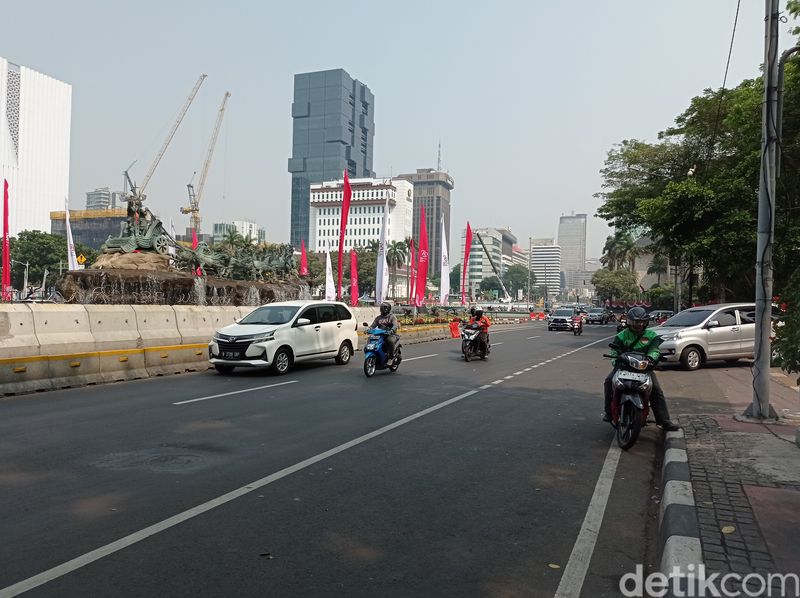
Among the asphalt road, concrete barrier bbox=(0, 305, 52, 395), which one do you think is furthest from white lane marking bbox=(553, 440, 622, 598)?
concrete barrier bbox=(0, 305, 52, 395)

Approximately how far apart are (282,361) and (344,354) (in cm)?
292

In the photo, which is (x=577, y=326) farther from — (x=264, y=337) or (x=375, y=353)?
(x=264, y=337)

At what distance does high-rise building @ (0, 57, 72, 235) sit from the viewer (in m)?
132

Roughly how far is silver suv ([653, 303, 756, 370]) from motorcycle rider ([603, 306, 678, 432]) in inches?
374

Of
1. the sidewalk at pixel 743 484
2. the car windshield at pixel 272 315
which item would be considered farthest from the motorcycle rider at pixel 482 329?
the sidewalk at pixel 743 484

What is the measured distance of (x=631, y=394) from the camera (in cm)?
728

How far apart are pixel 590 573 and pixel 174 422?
625cm

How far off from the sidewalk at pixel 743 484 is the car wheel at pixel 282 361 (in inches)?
327

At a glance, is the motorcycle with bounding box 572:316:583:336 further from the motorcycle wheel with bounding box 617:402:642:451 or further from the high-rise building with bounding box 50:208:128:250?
the high-rise building with bounding box 50:208:128:250

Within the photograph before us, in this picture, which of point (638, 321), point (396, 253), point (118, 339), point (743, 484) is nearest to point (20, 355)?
point (118, 339)

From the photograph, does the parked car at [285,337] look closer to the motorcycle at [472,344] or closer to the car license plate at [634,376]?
the motorcycle at [472,344]

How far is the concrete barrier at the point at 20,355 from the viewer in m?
11.1

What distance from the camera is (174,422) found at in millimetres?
8477

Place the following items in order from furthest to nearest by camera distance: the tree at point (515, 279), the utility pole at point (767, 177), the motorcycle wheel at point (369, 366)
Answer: the tree at point (515, 279) < the motorcycle wheel at point (369, 366) < the utility pole at point (767, 177)
